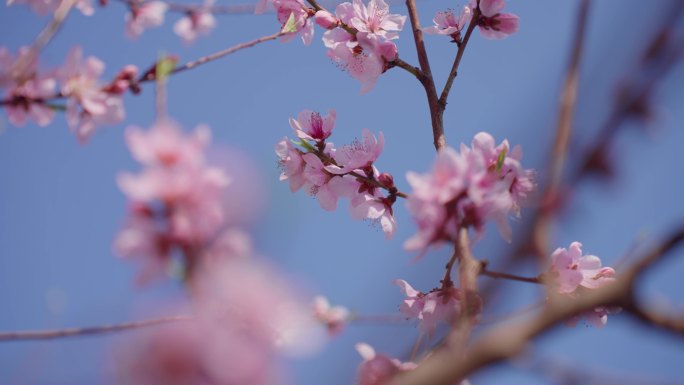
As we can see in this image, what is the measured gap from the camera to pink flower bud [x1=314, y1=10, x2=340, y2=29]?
138cm

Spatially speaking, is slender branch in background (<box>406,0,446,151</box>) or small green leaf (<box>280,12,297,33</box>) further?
small green leaf (<box>280,12,297,33</box>)

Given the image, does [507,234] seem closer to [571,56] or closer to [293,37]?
[571,56]

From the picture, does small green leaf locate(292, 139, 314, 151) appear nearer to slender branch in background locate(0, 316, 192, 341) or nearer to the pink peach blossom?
the pink peach blossom

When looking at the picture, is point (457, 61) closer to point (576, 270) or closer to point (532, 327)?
point (576, 270)

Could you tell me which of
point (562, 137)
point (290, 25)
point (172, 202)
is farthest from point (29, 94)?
point (562, 137)

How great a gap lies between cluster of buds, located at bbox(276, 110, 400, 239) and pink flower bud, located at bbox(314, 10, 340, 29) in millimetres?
246

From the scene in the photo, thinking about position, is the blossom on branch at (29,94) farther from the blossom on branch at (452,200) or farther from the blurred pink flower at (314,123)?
the blossom on branch at (452,200)

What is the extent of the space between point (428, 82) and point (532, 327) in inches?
37.2

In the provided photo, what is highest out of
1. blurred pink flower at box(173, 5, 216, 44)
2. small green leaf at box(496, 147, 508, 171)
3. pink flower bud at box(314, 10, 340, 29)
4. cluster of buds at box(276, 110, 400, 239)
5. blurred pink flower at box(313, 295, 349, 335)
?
pink flower bud at box(314, 10, 340, 29)

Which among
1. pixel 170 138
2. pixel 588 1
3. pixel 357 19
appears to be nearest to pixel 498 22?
pixel 357 19

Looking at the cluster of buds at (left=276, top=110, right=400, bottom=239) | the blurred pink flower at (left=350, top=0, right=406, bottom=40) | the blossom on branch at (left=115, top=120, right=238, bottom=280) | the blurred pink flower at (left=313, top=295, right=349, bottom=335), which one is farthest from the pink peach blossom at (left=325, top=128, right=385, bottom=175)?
the blurred pink flower at (left=313, top=295, right=349, bottom=335)

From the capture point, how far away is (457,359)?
48 cm

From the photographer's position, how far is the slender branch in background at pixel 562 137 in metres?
0.48

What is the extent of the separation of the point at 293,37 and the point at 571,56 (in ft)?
3.65
